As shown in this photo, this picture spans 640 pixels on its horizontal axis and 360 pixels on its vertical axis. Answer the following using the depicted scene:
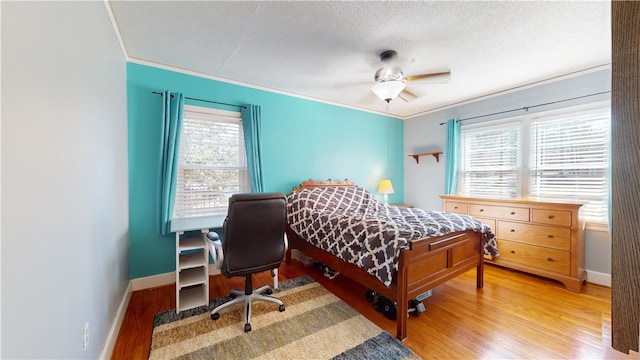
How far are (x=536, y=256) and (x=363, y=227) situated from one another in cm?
225

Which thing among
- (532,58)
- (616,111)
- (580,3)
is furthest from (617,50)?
(532,58)

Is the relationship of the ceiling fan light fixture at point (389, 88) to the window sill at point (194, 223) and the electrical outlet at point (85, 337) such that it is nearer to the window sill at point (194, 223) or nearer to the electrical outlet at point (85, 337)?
the window sill at point (194, 223)

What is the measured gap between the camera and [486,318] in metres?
2.04

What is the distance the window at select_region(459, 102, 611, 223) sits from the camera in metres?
2.67

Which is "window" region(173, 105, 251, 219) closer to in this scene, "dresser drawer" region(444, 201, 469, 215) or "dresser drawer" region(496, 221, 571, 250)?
"dresser drawer" region(444, 201, 469, 215)

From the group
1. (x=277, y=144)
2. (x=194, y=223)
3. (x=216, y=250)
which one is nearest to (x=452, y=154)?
(x=277, y=144)

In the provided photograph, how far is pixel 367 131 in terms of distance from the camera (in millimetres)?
4238

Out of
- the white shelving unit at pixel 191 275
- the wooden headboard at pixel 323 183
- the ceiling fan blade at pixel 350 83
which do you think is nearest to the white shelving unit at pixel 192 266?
the white shelving unit at pixel 191 275

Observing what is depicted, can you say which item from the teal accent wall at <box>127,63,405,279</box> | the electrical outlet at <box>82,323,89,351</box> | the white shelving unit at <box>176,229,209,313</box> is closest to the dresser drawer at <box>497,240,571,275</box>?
the teal accent wall at <box>127,63,405,279</box>

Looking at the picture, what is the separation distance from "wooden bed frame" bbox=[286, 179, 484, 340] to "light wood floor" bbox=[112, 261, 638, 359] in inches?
9.9

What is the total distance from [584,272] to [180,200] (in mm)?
4559

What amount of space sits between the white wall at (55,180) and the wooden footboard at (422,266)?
1.79 meters

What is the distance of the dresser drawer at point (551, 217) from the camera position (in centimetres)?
254

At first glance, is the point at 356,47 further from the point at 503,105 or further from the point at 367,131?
the point at 503,105
